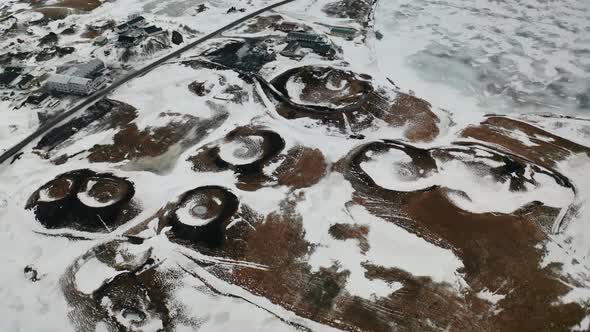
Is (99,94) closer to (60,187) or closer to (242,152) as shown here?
(60,187)

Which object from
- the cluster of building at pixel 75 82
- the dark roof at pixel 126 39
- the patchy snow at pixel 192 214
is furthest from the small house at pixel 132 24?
the patchy snow at pixel 192 214

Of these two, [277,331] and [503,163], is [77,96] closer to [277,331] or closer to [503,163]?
[277,331]

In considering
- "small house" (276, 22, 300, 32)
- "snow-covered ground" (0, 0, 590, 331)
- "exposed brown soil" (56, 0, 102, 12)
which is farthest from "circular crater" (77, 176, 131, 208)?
"exposed brown soil" (56, 0, 102, 12)

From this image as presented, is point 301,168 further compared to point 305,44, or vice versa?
point 305,44

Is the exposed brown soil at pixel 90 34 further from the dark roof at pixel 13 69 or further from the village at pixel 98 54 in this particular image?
the dark roof at pixel 13 69

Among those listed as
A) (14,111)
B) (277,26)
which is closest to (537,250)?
(277,26)

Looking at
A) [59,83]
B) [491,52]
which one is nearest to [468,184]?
[491,52]
